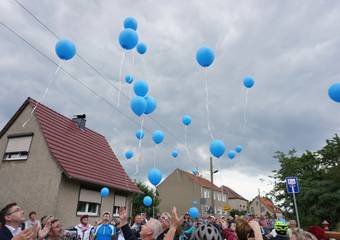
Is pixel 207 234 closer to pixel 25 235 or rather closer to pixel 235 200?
pixel 25 235

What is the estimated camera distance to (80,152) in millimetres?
14969

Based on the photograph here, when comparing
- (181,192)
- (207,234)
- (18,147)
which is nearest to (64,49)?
(207,234)

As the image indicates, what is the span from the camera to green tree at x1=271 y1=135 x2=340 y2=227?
2036 cm

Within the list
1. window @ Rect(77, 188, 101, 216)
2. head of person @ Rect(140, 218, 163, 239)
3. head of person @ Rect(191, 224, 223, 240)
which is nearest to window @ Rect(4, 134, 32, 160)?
window @ Rect(77, 188, 101, 216)

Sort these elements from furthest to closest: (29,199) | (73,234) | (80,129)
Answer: (80,129) → (29,199) → (73,234)

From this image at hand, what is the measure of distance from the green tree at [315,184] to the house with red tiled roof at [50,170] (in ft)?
49.8

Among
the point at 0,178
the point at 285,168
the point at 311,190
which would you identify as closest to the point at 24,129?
the point at 0,178

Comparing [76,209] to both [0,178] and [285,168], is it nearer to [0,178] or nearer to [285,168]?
[0,178]

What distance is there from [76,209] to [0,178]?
4159 mm

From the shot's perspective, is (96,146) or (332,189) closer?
(96,146)

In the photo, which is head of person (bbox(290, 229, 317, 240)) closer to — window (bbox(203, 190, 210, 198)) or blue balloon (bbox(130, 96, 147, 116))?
blue balloon (bbox(130, 96, 147, 116))

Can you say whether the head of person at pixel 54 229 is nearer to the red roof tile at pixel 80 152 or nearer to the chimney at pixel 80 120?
the red roof tile at pixel 80 152

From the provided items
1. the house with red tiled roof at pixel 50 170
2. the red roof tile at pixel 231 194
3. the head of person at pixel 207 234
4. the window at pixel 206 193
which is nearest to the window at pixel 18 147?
the house with red tiled roof at pixel 50 170

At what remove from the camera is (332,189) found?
2064 cm
